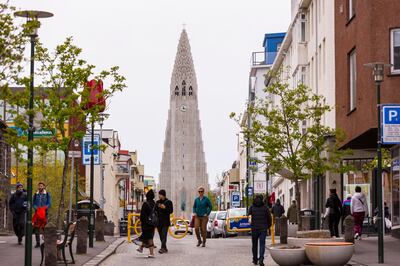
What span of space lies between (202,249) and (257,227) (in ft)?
20.4

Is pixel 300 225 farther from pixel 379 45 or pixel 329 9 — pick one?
pixel 329 9

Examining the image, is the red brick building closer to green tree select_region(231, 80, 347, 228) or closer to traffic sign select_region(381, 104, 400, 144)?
green tree select_region(231, 80, 347, 228)

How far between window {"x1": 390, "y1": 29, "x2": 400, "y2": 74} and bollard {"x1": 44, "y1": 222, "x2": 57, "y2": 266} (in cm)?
1418

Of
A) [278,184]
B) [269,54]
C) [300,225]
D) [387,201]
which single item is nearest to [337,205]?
[300,225]

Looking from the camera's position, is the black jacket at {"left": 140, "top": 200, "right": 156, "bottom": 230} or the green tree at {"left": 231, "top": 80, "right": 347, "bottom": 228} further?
the green tree at {"left": 231, "top": 80, "right": 347, "bottom": 228}

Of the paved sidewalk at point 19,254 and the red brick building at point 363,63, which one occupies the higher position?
the red brick building at point 363,63

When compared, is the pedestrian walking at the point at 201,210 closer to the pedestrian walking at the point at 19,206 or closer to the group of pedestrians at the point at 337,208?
the group of pedestrians at the point at 337,208

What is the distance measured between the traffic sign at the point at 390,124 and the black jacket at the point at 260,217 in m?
3.72

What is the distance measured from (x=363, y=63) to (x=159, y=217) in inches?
347

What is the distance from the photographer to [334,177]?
46.0 meters

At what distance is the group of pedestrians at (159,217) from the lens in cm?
2844

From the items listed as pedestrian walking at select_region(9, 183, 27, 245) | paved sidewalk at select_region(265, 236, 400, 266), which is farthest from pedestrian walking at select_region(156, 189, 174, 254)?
pedestrian walking at select_region(9, 183, 27, 245)

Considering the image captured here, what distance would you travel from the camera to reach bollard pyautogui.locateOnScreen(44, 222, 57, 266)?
21719 millimetres

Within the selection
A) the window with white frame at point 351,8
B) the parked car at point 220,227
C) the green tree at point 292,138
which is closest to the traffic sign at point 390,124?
the window with white frame at point 351,8
